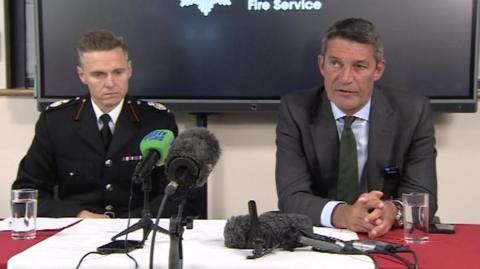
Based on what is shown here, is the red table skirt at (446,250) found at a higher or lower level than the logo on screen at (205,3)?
lower

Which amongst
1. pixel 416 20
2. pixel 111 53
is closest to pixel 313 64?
pixel 416 20

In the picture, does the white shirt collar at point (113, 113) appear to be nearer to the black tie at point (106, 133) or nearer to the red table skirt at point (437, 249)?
the black tie at point (106, 133)

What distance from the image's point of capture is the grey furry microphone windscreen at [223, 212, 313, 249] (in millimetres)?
1354

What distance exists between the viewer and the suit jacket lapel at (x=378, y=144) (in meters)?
2.01

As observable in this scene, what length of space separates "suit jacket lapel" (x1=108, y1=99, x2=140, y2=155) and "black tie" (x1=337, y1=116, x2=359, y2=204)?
2.53 ft

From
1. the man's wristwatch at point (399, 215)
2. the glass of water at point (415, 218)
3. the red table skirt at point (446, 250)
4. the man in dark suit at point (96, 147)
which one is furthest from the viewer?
the man in dark suit at point (96, 147)

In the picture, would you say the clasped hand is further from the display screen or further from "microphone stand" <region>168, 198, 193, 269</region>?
the display screen

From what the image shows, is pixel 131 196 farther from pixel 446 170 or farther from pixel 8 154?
pixel 446 170

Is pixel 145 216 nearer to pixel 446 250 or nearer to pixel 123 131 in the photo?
pixel 446 250

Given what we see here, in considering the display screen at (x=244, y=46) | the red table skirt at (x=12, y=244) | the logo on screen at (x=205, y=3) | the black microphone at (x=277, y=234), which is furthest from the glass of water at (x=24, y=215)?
the logo on screen at (x=205, y=3)

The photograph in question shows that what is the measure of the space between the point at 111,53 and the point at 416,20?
133cm

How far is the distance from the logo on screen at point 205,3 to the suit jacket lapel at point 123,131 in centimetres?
70

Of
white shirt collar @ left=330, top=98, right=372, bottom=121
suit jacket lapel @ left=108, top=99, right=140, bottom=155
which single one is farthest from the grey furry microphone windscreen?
suit jacket lapel @ left=108, top=99, right=140, bottom=155

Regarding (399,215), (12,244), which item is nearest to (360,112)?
(399,215)
